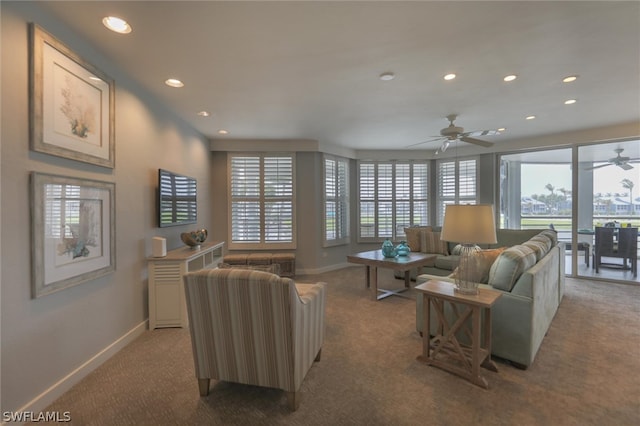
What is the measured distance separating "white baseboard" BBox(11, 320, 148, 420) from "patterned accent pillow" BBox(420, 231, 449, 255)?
4.51m

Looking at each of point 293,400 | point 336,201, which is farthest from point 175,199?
point 336,201

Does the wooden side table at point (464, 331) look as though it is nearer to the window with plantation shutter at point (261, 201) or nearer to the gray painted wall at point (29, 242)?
the gray painted wall at point (29, 242)

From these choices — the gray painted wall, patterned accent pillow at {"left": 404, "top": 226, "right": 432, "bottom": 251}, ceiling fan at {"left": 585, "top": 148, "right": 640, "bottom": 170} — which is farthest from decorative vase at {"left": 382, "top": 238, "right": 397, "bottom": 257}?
ceiling fan at {"left": 585, "top": 148, "right": 640, "bottom": 170}

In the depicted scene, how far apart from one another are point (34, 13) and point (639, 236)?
8.29 m

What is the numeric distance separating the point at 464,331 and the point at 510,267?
0.70 meters

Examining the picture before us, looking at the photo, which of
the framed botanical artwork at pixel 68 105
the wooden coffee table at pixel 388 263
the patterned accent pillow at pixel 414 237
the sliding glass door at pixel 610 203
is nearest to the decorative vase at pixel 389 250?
the wooden coffee table at pixel 388 263

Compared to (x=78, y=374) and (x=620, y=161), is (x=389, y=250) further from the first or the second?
(x=620, y=161)

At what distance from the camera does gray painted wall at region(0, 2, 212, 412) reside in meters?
1.68

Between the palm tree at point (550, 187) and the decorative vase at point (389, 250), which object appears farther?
the palm tree at point (550, 187)

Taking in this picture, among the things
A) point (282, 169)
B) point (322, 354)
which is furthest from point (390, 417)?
point (282, 169)

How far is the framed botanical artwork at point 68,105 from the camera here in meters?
1.83

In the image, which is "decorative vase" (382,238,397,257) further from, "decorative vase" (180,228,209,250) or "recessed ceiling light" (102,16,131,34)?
"recessed ceiling light" (102,16,131,34)

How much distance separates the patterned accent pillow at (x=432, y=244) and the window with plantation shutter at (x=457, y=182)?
1.20m

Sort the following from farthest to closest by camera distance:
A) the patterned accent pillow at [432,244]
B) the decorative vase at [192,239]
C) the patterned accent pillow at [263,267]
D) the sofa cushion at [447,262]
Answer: the patterned accent pillow at [432,244]
the patterned accent pillow at [263,267]
the sofa cushion at [447,262]
the decorative vase at [192,239]
